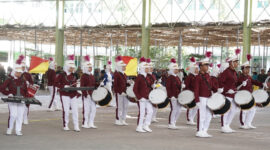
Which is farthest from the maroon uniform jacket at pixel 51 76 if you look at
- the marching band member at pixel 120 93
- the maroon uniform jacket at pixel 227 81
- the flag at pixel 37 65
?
the maroon uniform jacket at pixel 227 81

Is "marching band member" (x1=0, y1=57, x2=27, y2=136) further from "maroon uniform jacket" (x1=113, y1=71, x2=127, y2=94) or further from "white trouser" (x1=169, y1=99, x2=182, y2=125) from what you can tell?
"white trouser" (x1=169, y1=99, x2=182, y2=125)

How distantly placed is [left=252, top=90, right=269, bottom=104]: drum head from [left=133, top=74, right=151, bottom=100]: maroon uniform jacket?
3493mm

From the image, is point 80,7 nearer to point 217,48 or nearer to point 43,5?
point 43,5

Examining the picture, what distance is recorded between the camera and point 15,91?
924 cm

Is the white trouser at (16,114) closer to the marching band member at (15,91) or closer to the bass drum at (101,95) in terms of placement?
the marching band member at (15,91)

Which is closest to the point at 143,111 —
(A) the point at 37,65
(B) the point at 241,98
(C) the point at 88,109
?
(C) the point at 88,109

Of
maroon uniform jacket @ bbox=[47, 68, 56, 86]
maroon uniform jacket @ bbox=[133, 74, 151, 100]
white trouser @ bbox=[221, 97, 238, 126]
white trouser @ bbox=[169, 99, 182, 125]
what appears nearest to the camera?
maroon uniform jacket @ bbox=[133, 74, 151, 100]

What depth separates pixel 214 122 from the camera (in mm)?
13008

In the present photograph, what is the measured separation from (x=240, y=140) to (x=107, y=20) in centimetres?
1869

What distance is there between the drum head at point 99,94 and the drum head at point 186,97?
2065mm

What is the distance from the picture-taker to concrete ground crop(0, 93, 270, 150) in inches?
308

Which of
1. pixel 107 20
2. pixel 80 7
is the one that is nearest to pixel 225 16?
pixel 107 20

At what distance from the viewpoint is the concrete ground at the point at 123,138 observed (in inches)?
A: 308

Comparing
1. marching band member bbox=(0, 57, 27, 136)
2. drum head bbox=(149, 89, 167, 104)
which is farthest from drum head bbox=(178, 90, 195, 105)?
marching band member bbox=(0, 57, 27, 136)
